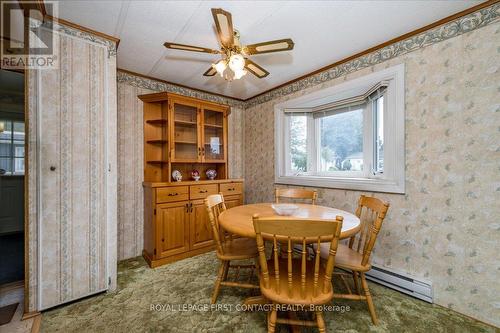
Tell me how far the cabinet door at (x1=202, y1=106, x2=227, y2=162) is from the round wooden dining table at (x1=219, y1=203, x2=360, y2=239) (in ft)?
4.40

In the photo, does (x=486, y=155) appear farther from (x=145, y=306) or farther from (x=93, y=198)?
(x=93, y=198)

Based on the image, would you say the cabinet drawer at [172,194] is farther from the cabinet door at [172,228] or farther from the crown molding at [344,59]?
the crown molding at [344,59]

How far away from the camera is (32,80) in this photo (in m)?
1.62

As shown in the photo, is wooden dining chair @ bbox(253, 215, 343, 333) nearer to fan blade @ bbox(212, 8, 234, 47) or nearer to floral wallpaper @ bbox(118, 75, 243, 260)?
fan blade @ bbox(212, 8, 234, 47)

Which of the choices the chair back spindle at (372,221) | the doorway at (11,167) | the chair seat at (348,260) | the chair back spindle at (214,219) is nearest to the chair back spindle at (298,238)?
the chair seat at (348,260)

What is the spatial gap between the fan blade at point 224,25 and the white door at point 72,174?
1.19 m

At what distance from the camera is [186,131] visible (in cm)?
295

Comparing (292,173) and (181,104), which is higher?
(181,104)

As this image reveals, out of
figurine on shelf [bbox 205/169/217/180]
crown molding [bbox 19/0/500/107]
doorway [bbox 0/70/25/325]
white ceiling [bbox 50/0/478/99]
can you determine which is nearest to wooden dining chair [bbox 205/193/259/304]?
figurine on shelf [bbox 205/169/217/180]

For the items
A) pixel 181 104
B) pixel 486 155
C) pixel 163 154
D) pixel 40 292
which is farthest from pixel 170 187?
pixel 486 155

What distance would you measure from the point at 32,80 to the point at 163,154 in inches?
56.7

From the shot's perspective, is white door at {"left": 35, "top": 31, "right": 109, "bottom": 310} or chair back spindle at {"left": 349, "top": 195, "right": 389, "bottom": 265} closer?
chair back spindle at {"left": 349, "top": 195, "right": 389, "bottom": 265}

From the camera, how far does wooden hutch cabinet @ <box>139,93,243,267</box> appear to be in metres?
2.47

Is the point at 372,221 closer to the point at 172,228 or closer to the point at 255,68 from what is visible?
the point at 255,68
